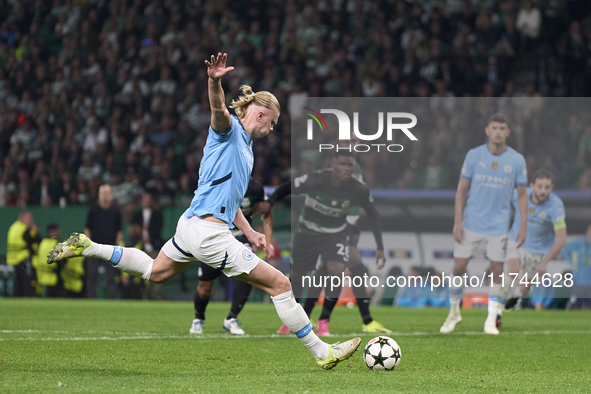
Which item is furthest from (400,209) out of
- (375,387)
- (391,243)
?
(375,387)

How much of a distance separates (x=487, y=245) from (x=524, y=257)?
26.3 inches

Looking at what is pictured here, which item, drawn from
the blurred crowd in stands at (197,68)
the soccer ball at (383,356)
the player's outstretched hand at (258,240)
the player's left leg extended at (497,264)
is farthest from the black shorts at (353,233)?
the blurred crowd in stands at (197,68)

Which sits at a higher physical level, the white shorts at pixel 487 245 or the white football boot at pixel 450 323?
the white shorts at pixel 487 245

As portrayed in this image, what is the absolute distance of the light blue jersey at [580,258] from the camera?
11773mm

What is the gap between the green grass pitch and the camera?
5.22 m

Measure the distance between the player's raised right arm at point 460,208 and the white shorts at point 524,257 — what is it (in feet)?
2.21

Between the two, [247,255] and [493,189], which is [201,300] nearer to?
[247,255]

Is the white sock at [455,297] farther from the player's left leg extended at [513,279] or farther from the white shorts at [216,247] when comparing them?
the white shorts at [216,247]

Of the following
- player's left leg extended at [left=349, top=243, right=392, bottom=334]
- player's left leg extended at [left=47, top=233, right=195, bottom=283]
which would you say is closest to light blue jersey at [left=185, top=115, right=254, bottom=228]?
player's left leg extended at [left=47, top=233, right=195, bottom=283]

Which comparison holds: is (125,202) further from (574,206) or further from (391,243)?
(574,206)

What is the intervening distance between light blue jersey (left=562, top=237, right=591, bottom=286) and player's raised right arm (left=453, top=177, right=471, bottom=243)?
1921 mm

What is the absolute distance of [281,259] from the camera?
16438mm

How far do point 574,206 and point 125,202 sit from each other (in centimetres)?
1040

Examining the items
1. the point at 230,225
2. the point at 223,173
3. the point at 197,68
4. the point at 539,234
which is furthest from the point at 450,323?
the point at 197,68
